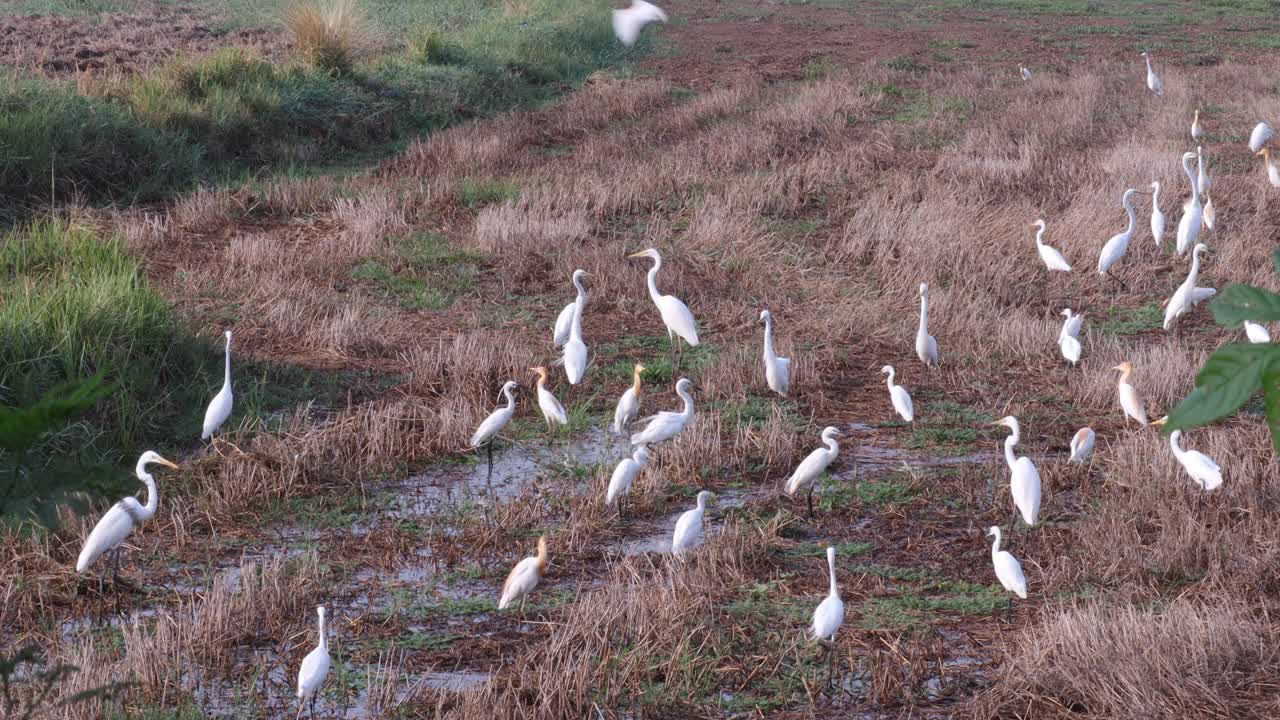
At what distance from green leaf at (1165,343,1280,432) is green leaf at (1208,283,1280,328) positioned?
6 centimetres

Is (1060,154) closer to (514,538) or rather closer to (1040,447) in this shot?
(1040,447)

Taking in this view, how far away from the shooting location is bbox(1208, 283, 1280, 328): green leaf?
0.95 metres

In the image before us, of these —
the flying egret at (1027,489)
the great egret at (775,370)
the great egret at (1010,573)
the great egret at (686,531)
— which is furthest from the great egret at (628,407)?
the great egret at (1010,573)

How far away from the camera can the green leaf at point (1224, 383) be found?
86cm

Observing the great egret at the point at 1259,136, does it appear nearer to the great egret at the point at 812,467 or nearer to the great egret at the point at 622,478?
the great egret at the point at 812,467

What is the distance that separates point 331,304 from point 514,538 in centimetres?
371

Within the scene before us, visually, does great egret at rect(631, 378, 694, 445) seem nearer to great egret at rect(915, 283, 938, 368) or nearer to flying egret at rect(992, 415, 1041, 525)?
flying egret at rect(992, 415, 1041, 525)

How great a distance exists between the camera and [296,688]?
4094mm

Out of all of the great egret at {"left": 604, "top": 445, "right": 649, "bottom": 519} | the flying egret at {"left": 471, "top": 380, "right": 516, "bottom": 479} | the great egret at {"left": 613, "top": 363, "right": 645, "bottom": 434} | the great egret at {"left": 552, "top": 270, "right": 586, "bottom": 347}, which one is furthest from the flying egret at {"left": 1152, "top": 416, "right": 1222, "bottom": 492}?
the great egret at {"left": 552, "top": 270, "right": 586, "bottom": 347}

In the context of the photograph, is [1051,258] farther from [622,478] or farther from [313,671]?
[313,671]

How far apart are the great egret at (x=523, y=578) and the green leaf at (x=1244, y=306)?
12.3 feet

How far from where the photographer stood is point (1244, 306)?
3.15 ft

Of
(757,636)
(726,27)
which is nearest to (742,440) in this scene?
(757,636)

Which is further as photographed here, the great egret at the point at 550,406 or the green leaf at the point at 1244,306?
the great egret at the point at 550,406
